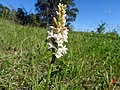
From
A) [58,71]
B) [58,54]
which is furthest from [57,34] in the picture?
[58,71]

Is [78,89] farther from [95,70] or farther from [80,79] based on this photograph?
[95,70]

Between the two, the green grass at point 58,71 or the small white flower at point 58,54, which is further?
the green grass at point 58,71

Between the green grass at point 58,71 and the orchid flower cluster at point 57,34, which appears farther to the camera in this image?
the green grass at point 58,71

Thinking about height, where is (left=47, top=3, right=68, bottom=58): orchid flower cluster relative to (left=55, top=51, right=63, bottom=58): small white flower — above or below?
above

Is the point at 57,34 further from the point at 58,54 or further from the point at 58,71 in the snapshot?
the point at 58,71

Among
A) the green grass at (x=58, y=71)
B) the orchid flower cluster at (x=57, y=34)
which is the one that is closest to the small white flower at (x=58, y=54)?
the orchid flower cluster at (x=57, y=34)

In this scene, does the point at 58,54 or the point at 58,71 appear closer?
the point at 58,54

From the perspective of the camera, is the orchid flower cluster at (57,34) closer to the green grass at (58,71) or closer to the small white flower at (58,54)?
the small white flower at (58,54)

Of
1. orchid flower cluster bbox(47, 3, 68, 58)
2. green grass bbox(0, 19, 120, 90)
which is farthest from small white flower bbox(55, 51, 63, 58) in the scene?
green grass bbox(0, 19, 120, 90)

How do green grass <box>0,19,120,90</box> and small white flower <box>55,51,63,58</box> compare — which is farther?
green grass <box>0,19,120,90</box>

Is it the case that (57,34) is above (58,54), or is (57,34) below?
above

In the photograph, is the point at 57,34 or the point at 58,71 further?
the point at 58,71

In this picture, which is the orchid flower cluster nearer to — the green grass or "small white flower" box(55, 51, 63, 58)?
"small white flower" box(55, 51, 63, 58)

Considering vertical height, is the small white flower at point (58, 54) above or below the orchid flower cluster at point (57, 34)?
below
